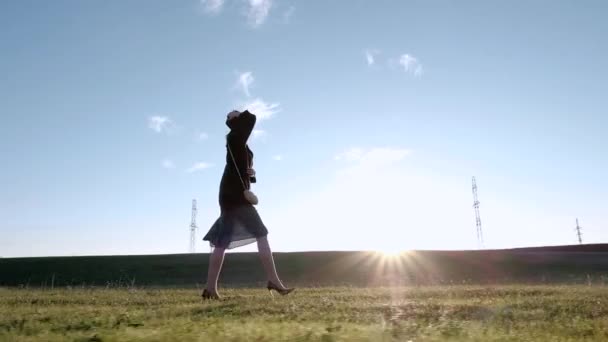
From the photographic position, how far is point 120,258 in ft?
147

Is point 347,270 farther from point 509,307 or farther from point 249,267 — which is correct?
point 509,307

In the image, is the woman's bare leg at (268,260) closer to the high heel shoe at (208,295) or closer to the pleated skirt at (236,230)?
the pleated skirt at (236,230)

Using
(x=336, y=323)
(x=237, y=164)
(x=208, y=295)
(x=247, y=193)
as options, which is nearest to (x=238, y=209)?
(x=247, y=193)

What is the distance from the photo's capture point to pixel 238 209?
9.09 m

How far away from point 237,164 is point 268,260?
159cm

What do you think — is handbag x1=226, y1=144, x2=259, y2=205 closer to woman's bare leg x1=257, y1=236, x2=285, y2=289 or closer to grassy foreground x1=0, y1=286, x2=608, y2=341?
woman's bare leg x1=257, y1=236, x2=285, y2=289

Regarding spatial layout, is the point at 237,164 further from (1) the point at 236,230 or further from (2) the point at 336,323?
(2) the point at 336,323

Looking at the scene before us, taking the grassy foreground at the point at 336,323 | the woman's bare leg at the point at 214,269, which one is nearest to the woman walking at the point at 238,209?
the woman's bare leg at the point at 214,269

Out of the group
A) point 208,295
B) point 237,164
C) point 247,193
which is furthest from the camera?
point 237,164

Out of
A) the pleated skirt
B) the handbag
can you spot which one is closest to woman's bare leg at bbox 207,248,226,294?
the pleated skirt

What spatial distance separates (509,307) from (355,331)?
11.9 ft

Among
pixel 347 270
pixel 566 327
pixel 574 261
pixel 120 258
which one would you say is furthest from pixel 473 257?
pixel 566 327

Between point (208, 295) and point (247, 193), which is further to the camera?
point (247, 193)

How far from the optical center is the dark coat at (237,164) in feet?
29.8
